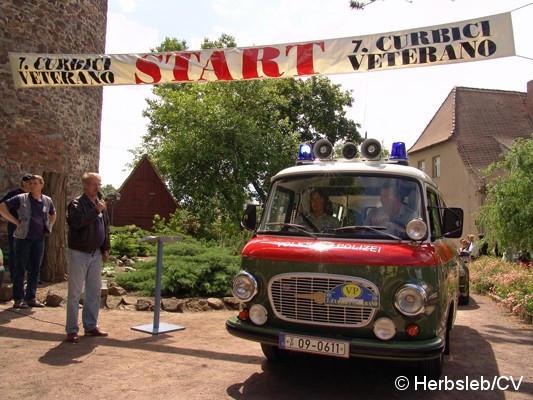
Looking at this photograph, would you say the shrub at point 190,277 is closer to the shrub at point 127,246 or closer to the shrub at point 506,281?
the shrub at point 127,246

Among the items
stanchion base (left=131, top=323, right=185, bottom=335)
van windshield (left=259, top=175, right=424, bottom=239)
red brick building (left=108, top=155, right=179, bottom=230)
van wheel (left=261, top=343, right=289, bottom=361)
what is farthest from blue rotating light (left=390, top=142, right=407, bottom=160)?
red brick building (left=108, top=155, right=179, bottom=230)

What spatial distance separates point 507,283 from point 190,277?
718 centimetres

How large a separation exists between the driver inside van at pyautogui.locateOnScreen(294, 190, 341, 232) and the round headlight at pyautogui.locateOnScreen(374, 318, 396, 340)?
1194 mm

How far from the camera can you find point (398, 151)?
6059 millimetres

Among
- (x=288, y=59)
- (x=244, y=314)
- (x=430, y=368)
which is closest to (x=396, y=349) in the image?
(x=430, y=368)

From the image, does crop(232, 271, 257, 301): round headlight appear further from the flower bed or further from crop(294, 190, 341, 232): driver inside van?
the flower bed

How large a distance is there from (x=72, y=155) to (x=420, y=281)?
460 inches

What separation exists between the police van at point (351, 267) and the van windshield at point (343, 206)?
1cm

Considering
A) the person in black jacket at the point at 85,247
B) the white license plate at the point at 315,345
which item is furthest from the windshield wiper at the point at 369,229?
the person in black jacket at the point at 85,247

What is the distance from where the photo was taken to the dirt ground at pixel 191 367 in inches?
186

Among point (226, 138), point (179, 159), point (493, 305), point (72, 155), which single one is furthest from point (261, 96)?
point (493, 305)

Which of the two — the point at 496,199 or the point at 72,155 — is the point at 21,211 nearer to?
the point at 72,155

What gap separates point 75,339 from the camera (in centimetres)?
618

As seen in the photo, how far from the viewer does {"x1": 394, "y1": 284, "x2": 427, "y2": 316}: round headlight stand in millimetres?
4332
